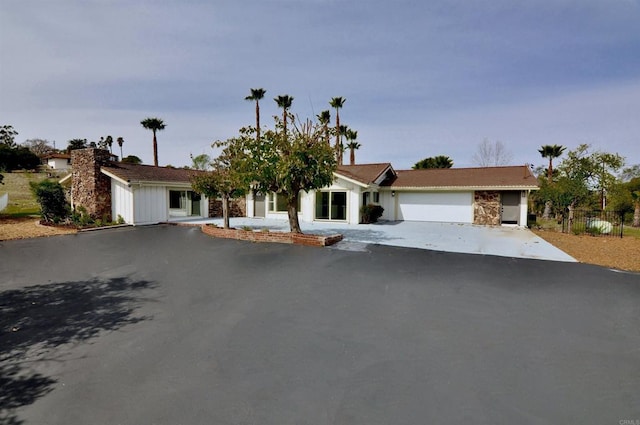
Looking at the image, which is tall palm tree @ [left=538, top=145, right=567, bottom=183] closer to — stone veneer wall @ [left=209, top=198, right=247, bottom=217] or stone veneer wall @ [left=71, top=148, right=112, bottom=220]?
stone veneer wall @ [left=209, top=198, right=247, bottom=217]

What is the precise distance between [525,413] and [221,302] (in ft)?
16.5

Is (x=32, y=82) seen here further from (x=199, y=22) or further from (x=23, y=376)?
(x=23, y=376)

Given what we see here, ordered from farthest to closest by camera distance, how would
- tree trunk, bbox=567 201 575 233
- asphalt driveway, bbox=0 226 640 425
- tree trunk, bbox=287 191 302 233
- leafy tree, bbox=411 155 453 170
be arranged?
leafy tree, bbox=411 155 453 170, tree trunk, bbox=567 201 575 233, tree trunk, bbox=287 191 302 233, asphalt driveway, bbox=0 226 640 425

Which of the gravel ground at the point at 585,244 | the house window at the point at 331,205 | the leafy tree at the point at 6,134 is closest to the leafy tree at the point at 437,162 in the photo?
the house window at the point at 331,205

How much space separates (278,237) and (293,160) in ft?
10.6

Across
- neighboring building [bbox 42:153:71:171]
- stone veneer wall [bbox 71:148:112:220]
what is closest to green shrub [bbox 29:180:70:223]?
stone veneer wall [bbox 71:148:112:220]

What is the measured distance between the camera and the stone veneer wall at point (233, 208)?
79.4 ft

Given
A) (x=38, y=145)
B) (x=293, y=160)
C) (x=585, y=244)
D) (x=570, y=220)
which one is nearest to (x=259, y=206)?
(x=293, y=160)

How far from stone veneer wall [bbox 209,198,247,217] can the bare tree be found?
31.7 m

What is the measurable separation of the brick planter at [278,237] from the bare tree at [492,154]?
34.9 m

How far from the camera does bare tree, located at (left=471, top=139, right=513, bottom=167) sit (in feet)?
129

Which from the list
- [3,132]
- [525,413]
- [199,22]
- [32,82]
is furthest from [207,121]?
[3,132]

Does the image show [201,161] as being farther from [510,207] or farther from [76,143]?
[510,207]

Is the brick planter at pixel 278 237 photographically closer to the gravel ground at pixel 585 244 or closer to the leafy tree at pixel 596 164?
the gravel ground at pixel 585 244
